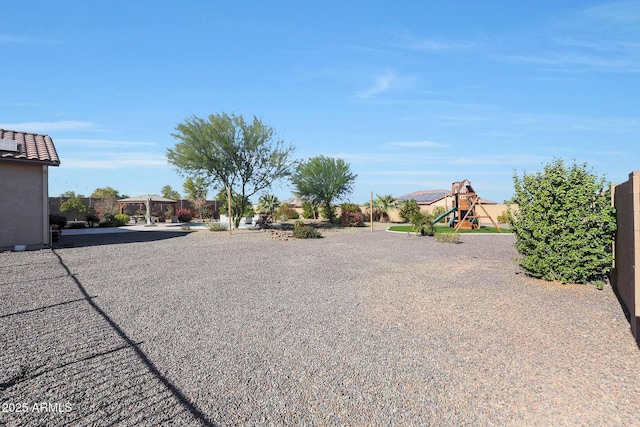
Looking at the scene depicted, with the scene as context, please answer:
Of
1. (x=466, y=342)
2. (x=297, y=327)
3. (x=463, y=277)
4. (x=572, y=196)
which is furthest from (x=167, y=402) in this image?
(x=572, y=196)

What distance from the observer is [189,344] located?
420cm

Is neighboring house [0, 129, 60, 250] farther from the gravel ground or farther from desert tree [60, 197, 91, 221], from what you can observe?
desert tree [60, 197, 91, 221]

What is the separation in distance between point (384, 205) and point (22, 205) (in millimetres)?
25662

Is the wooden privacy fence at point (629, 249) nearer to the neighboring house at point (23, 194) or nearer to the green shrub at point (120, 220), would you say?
the neighboring house at point (23, 194)

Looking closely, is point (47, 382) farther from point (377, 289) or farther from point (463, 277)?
point (463, 277)

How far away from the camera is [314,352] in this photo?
13.0ft

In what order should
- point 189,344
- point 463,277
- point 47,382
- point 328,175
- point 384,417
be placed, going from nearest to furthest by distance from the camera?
point 384,417 → point 47,382 → point 189,344 → point 463,277 → point 328,175

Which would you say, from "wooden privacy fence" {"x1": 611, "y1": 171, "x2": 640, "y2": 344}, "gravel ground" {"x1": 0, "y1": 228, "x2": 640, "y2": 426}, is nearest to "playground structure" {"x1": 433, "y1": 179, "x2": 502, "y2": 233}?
"gravel ground" {"x1": 0, "y1": 228, "x2": 640, "y2": 426}

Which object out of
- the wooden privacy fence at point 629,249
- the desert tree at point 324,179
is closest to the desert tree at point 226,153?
the desert tree at point 324,179

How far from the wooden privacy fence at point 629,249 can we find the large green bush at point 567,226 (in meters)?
0.24

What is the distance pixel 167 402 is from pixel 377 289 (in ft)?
15.1

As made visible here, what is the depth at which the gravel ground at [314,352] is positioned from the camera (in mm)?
2863

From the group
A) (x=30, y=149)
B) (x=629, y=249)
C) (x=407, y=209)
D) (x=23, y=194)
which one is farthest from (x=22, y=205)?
(x=407, y=209)

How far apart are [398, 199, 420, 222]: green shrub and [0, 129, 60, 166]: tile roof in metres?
23.0
